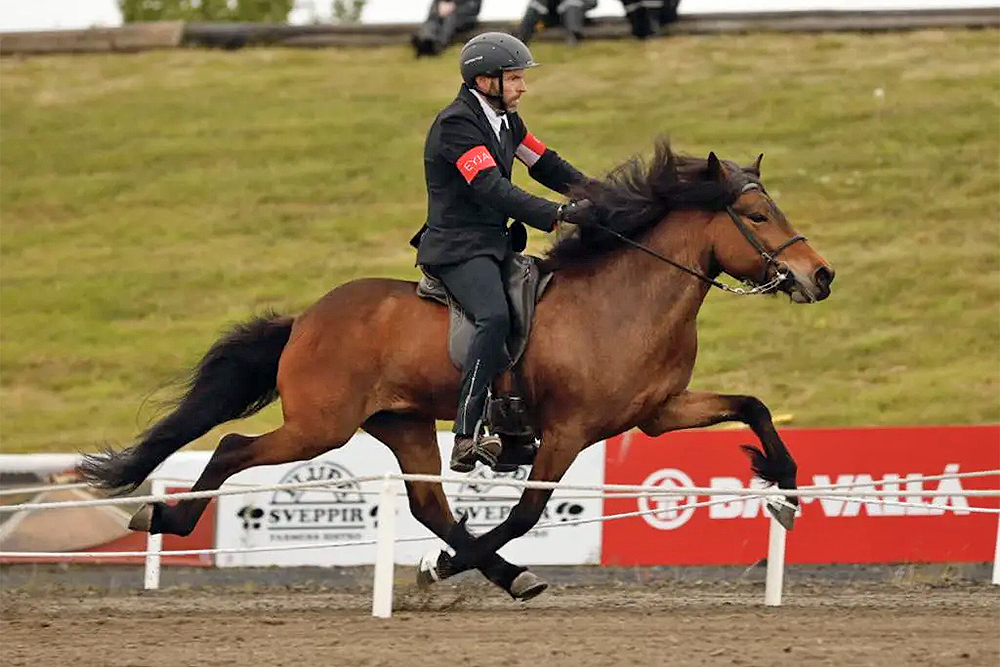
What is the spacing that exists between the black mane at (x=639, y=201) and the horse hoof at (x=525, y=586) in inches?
57.9

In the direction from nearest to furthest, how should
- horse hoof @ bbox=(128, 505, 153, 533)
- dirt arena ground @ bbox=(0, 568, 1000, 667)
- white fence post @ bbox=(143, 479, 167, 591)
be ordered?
dirt arena ground @ bbox=(0, 568, 1000, 667), horse hoof @ bbox=(128, 505, 153, 533), white fence post @ bbox=(143, 479, 167, 591)

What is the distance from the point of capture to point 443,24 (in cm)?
2059

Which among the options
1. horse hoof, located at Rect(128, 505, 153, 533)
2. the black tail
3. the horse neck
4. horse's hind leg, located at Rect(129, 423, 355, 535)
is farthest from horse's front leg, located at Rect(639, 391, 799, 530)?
horse hoof, located at Rect(128, 505, 153, 533)

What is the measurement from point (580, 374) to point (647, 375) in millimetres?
311

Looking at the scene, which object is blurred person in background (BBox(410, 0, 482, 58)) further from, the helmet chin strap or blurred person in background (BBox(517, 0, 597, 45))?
the helmet chin strap

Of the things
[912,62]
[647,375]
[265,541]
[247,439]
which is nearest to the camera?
[647,375]

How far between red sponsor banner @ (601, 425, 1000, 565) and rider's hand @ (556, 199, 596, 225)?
3026 mm

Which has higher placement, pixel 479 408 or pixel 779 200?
pixel 779 200

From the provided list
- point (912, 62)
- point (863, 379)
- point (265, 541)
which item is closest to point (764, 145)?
point (912, 62)

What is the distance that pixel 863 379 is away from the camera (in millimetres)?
14695

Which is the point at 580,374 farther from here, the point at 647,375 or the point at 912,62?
the point at 912,62

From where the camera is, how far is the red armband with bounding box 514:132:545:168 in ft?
27.9

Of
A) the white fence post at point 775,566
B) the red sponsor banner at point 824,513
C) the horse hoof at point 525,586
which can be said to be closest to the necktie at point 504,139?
the horse hoof at point 525,586

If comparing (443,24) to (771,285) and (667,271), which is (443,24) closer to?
(667,271)
